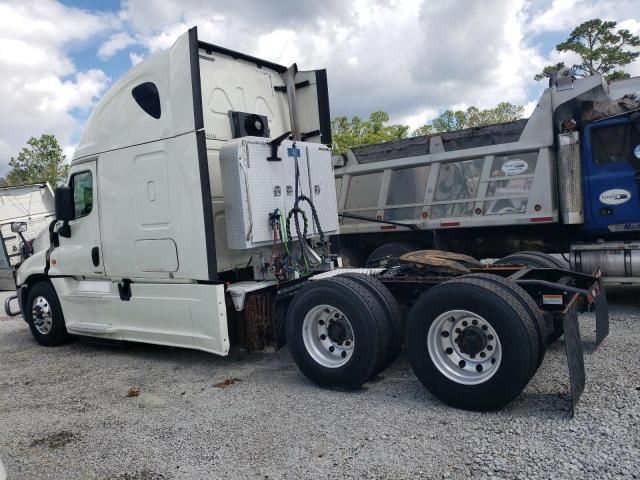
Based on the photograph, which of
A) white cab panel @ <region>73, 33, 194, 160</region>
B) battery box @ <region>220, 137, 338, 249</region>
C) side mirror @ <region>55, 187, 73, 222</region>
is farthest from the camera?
side mirror @ <region>55, 187, 73, 222</region>

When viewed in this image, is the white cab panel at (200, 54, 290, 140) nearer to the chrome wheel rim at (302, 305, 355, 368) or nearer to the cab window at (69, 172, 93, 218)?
the cab window at (69, 172, 93, 218)

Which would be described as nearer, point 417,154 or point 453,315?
point 453,315

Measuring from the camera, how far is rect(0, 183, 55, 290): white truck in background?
596 inches

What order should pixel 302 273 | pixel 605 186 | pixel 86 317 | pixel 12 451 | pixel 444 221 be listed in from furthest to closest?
pixel 444 221, pixel 605 186, pixel 86 317, pixel 302 273, pixel 12 451

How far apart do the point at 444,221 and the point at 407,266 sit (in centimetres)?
379

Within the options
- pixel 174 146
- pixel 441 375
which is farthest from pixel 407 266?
pixel 174 146

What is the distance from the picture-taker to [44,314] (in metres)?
7.27

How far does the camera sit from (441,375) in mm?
4113

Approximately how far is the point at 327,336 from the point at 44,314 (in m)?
4.54

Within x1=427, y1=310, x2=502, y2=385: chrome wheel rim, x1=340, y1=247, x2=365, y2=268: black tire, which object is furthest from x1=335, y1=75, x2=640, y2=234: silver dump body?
x1=427, y1=310, x2=502, y2=385: chrome wheel rim

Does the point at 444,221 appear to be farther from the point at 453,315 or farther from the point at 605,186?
the point at 453,315

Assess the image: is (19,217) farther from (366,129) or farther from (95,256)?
(366,129)

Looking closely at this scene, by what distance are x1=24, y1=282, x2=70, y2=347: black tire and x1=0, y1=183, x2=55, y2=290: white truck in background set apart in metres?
7.89

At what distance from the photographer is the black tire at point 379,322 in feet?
14.6
